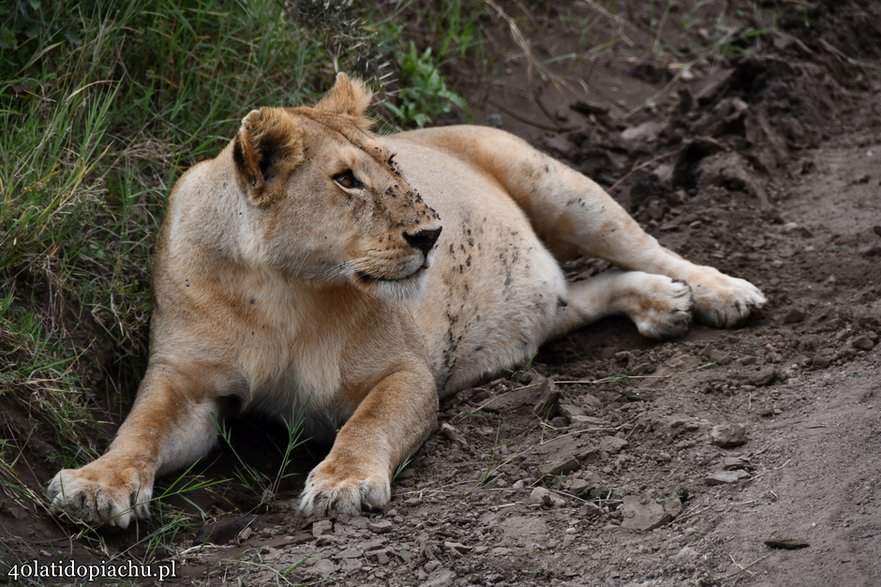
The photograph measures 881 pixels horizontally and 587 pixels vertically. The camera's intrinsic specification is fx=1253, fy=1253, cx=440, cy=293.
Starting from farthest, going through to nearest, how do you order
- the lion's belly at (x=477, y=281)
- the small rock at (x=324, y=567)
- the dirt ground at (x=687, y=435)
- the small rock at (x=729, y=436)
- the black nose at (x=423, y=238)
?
the lion's belly at (x=477, y=281)
the black nose at (x=423, y=238)
the small rock at (x=729, y=436)
the small rock at (x=324, y=567)
the dirt ground at (x=687, y=435)

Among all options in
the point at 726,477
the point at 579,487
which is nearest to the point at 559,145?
the point at 579,487

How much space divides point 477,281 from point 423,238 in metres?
1.28

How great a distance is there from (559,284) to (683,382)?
125 centimetres

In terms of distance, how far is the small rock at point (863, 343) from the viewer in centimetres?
531

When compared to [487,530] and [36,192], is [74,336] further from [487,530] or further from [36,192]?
[487,530]

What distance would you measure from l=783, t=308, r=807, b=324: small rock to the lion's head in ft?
6.71

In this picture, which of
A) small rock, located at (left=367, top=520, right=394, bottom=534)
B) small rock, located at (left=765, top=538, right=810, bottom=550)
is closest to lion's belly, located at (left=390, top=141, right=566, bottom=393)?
small rock, located at (left=367, top=520, right=394, bottom=534)

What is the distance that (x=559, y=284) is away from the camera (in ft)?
21.5

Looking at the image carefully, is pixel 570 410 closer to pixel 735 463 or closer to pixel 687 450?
pixel 687 450

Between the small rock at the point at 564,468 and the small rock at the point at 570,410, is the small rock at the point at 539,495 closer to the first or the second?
the small rock at the point at 564,468

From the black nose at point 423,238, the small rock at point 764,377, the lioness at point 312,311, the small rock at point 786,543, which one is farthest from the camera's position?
the small rock at point 764,377

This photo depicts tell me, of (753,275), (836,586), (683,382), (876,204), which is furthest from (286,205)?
(876,204)

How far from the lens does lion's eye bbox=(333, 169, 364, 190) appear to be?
15.8 feet

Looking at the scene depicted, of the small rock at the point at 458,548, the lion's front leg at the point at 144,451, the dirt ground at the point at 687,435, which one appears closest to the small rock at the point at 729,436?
the dirt ground at the point at 687,435
